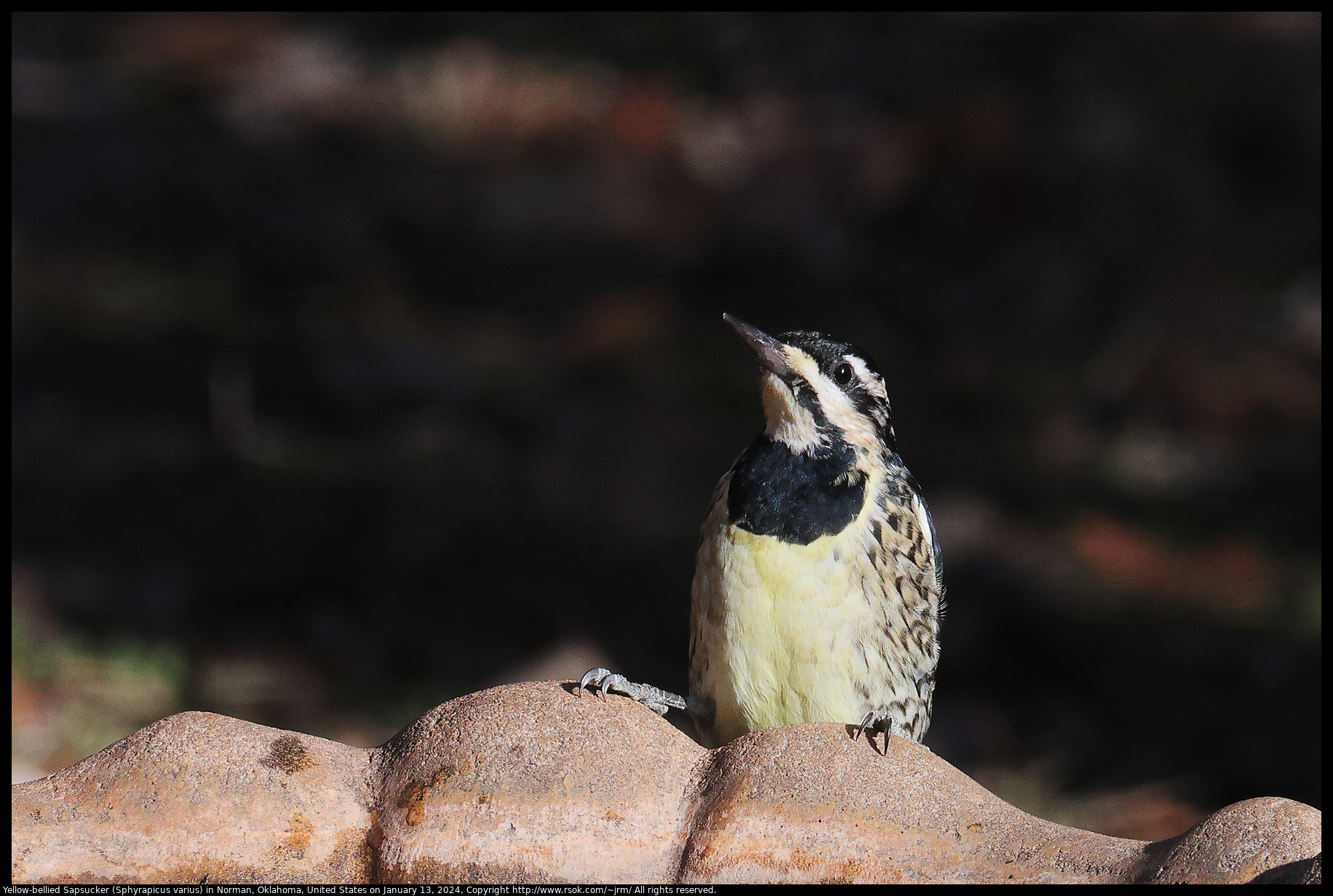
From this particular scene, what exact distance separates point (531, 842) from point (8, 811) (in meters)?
0.94

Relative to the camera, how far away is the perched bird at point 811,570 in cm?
348

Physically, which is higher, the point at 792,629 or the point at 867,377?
the point at 867,377

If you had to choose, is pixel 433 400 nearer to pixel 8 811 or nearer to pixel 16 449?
pixel 16 449

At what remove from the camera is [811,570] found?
3488mm

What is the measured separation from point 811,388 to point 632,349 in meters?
5.77

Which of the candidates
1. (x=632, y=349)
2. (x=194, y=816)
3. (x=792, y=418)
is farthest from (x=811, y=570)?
(x=632, y=349)

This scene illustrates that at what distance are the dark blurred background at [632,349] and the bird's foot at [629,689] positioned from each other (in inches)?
75.9

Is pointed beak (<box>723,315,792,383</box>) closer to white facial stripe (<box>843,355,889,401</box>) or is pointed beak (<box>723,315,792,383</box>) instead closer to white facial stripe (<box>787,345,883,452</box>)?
white facial stripe (<box>787,345,883,452</box>)

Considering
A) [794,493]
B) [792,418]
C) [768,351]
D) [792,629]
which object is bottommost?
[792,629]

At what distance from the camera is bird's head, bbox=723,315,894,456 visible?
3.67 metres

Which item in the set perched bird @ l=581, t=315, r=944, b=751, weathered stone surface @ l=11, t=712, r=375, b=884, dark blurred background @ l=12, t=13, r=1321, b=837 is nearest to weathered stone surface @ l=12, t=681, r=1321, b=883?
weathered stone surface @ l=11, t=712, r=375, b=884

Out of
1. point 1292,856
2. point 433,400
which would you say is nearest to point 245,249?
point 433,400

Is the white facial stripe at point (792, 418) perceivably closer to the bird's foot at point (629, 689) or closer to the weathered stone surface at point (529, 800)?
the bird's foot at point (629, 689)

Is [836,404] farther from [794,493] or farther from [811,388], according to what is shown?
[794,493]
